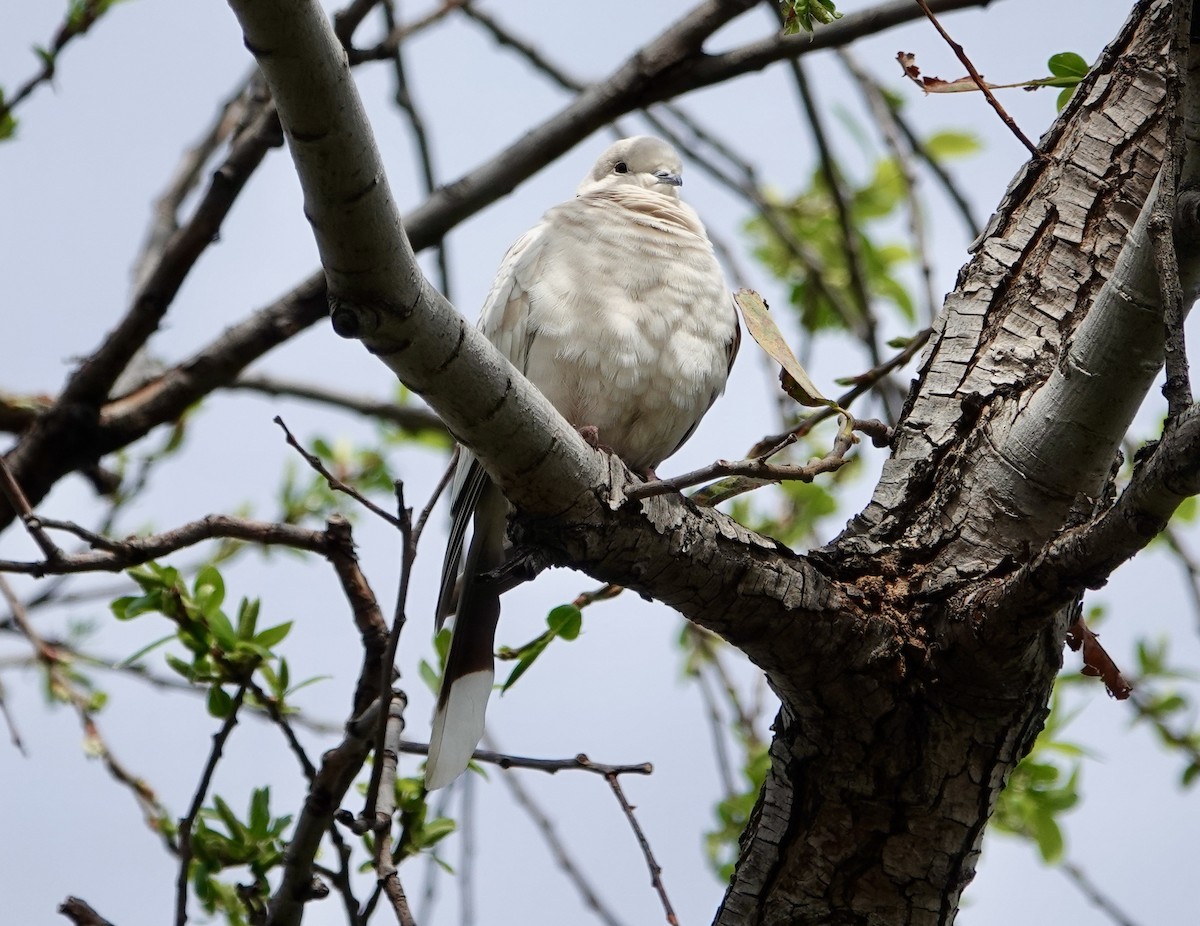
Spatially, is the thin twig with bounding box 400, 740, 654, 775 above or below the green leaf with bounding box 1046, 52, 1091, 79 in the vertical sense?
below

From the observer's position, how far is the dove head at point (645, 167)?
12.6 ft

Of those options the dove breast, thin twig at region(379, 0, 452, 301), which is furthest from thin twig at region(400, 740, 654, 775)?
thin twig at region(379, 0, 452, 301)

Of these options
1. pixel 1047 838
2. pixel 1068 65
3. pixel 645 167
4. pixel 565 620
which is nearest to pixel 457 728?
pixel 565 620

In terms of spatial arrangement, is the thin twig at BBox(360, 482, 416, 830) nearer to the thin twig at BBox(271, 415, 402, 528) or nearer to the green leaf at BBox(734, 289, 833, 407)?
the thin twig at BBox(271, 415, 402, 528)

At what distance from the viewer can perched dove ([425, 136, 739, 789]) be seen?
112 inches

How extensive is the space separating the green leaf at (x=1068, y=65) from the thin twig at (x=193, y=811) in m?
1.89

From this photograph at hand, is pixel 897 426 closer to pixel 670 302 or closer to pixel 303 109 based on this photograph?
pixel 670 302

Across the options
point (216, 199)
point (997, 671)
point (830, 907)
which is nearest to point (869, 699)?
point (997, 671)

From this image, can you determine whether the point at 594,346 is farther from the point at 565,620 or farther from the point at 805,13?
the point at 805,13

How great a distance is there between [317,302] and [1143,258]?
1.94 m

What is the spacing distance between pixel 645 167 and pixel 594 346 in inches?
51.4

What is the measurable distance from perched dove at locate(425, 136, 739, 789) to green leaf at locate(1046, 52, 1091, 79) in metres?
1.08

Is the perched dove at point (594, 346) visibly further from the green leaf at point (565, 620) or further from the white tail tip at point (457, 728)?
the green leaf at point (565, 620)

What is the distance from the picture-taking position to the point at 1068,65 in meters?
2.20
